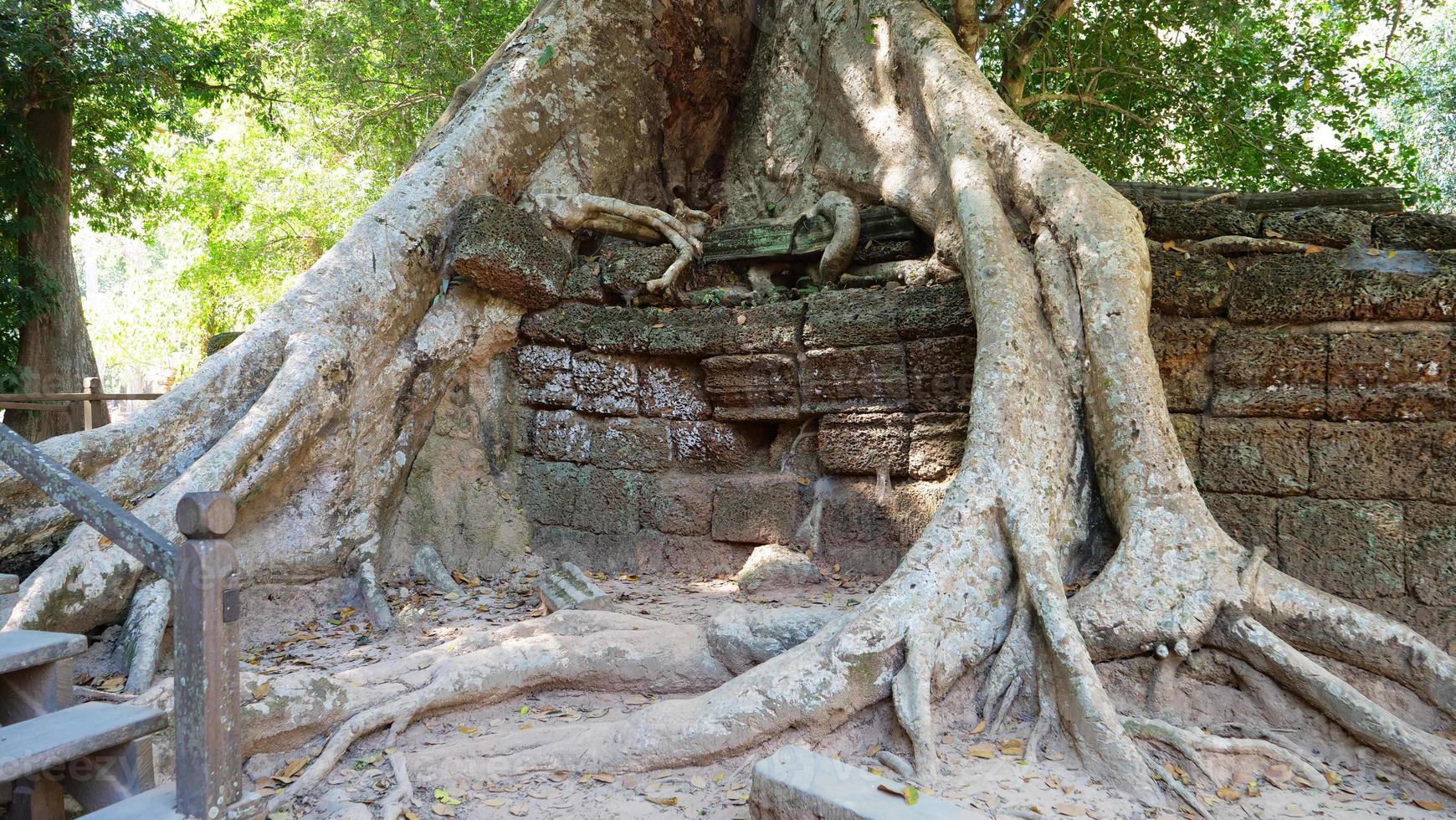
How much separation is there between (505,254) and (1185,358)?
3.69 m

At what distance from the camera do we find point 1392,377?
3529mm

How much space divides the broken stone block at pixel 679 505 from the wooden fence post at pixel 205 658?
123 inches

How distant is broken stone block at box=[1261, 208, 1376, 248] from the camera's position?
3814mm

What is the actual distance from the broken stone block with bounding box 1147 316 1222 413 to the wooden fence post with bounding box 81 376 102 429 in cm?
766

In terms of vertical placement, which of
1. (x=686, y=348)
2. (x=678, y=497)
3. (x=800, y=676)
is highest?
(x=686, y=348)

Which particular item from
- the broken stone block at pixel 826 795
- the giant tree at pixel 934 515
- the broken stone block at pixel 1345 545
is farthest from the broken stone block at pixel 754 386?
the broken stone block at pixel 826 795

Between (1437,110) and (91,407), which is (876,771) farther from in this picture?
(1437,110)

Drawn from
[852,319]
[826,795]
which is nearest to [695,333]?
[852,319]

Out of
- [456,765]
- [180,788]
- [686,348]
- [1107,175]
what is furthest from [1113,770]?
[1107,175]

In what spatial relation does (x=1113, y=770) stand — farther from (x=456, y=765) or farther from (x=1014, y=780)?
(x=456, y=765)

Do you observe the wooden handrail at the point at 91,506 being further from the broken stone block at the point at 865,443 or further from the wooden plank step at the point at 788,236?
the wooden plank step at the point at 788,236

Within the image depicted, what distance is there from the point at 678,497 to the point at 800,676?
2330mm

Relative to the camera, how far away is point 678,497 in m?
4.97

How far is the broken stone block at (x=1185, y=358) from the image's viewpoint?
12.8 feet
